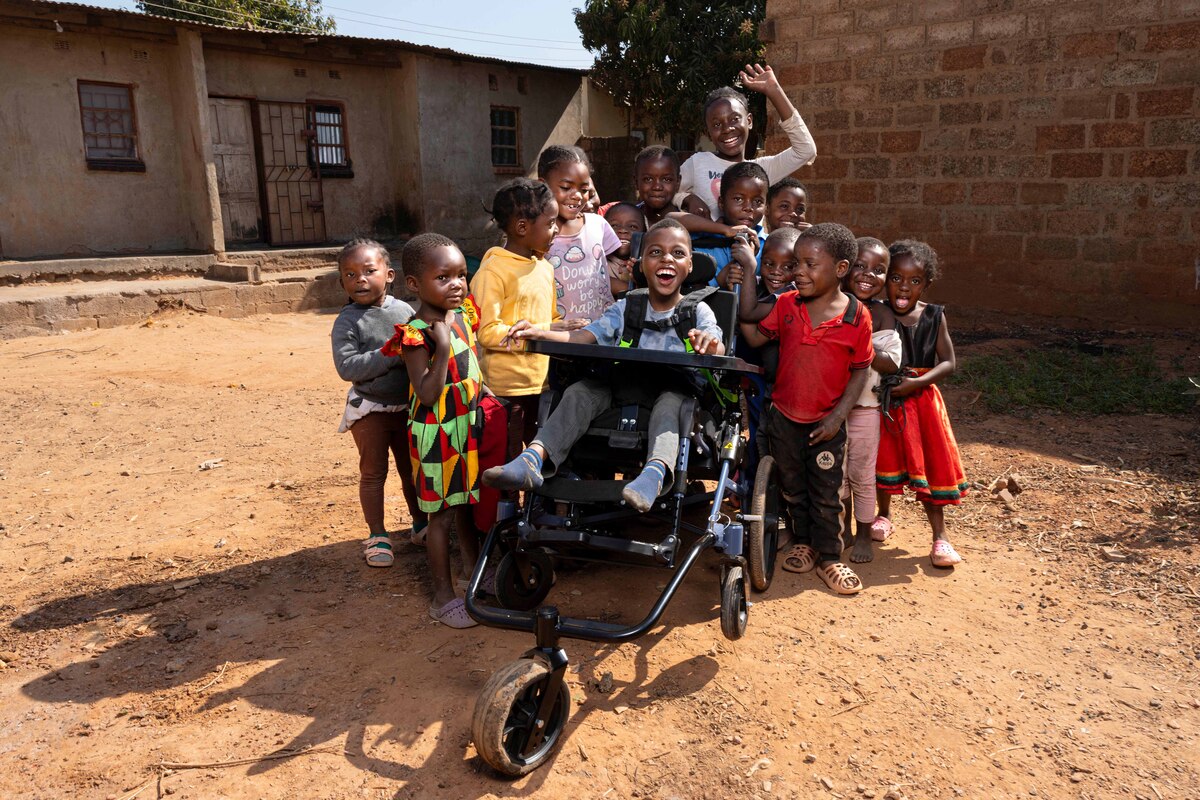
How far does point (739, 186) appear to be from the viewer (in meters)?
4.06

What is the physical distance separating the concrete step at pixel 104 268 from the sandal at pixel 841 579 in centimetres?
1139

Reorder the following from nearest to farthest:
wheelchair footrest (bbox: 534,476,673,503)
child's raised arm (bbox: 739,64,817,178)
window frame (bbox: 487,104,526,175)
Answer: wheelchair footrest (bbox: 534,476,673,503) < child's raised arm (bbox: 739,64,817,178) < window frame (bbox: 487,104,526,175)

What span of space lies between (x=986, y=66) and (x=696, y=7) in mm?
9050

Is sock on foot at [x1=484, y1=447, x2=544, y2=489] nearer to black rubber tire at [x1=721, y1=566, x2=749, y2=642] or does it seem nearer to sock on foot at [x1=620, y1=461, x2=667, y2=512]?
sock on foot at [x1=620, y1=461, x2=667, y2=512]

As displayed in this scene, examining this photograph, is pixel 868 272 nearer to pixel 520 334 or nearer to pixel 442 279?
pixel 520 334

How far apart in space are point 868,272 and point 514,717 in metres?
2.50

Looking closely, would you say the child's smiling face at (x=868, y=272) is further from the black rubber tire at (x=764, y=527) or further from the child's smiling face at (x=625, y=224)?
the child's smiling face at (x=625, y=224)

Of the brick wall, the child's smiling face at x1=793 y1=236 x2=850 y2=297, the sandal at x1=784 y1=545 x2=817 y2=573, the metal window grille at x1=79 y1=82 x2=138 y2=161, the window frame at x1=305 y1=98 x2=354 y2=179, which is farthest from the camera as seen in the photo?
the window frame at x1=305 y1=98 x2=354 y2=179

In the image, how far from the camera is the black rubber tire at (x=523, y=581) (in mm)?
3322

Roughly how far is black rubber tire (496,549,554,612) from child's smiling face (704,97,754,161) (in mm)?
2489

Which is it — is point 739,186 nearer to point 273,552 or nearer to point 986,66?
point 273,552

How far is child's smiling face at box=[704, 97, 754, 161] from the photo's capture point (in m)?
4.64

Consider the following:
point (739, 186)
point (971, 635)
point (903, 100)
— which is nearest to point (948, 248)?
point (903, 100)

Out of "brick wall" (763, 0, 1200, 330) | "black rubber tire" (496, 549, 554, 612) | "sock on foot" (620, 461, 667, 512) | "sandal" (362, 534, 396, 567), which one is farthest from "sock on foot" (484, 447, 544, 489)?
"brick wall" (763, 0, 1200, 330)
